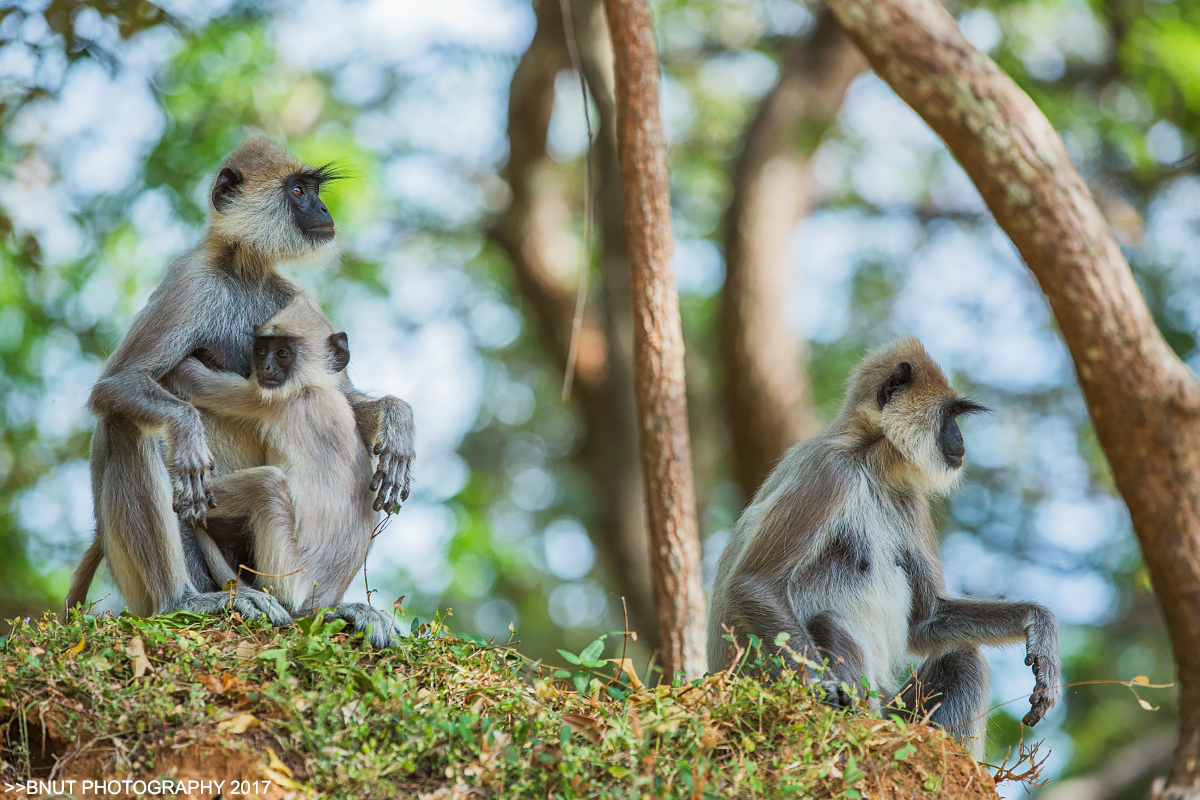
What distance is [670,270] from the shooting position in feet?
18.0

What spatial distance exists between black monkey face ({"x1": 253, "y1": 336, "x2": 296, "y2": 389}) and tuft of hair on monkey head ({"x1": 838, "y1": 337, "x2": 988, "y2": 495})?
2.26 meters

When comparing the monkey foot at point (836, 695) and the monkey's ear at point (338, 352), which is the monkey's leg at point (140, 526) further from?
the monkey foot at point (836, 695)

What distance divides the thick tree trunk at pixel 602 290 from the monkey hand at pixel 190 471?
18.4 ft

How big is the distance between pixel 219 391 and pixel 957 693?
305 cm

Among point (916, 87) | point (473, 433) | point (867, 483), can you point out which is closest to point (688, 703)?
point (867, 483)

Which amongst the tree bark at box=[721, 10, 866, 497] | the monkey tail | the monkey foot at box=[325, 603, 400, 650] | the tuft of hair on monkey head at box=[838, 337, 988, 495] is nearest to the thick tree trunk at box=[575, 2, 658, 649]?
the tree bark at box=[721, 10, 866, 497]

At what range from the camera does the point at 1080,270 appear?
17.5ft

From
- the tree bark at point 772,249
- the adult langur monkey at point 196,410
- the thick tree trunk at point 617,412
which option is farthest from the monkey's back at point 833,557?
the thick tree trunk at point 617,412

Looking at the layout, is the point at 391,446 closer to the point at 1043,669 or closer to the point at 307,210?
the point at 307,210

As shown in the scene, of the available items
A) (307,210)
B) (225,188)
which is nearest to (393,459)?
(307,210)

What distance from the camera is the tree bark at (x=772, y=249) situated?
8766mm

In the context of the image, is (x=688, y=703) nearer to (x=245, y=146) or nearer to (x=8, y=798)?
A: (x=8, y=798)

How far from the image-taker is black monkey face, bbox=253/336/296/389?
13.0 feet

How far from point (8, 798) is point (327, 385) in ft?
5.60
